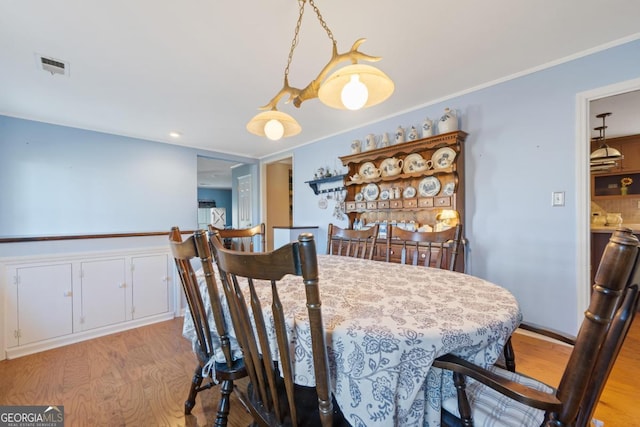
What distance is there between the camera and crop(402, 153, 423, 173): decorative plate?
2808 millimetres

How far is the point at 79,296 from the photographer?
2.49 metres

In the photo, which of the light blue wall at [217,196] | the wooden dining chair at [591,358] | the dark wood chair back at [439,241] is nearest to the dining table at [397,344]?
the wooden dining chair at [591,358]

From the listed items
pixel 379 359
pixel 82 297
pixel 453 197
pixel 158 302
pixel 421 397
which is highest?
pixel 453 197

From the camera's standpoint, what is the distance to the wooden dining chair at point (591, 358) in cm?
52

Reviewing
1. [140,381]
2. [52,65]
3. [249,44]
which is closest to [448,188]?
[249,44]

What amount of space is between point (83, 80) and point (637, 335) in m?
5.08

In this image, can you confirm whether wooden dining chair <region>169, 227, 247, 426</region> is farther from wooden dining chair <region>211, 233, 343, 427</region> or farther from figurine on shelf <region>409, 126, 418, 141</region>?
figurine on shelf <region>409, 126, 418, 141</region>

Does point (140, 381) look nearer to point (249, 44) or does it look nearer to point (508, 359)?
point (508, 359)

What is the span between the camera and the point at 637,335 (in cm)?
232

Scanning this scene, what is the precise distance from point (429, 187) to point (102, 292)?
3.34 m

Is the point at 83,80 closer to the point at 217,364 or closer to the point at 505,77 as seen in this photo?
the point at 217,364

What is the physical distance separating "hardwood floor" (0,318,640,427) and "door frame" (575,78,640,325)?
1.48ft

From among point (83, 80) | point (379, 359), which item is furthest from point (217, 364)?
point (83, 80)

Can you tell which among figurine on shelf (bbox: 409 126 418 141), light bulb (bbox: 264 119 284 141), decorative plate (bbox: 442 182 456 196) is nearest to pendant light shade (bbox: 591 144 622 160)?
decorative plate (bbox: 442 182 456 196)
